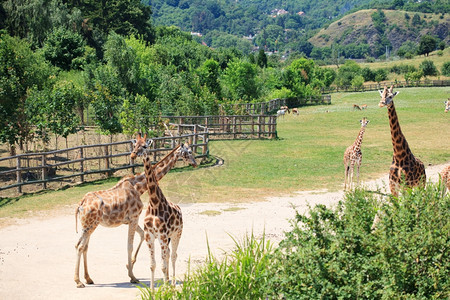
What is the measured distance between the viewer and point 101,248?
11688mm

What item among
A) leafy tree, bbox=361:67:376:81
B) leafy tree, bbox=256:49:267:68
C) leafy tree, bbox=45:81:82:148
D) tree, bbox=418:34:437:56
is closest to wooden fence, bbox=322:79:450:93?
leafy tree, bbox=256:49:267:68

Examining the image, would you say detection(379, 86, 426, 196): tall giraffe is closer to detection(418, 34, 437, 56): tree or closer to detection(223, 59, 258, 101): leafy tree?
detection(223, 59, 258, 101): leafy tree

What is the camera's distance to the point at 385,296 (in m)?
6.71

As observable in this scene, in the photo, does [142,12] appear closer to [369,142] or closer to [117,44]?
[117,44]

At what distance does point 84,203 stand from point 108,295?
1853 millimetres

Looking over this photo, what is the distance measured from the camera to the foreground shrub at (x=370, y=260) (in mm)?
7051

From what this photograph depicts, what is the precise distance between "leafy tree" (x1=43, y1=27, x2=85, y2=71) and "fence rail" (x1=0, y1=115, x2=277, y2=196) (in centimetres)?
2217

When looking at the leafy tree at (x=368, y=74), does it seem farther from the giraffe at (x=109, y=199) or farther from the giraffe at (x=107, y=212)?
the giraffe at (x=107, y=212)

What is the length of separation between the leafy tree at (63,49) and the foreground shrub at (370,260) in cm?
4448

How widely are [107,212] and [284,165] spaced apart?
13247 millimetres

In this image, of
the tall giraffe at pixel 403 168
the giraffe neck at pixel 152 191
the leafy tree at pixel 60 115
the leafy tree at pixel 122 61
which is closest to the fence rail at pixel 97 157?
the leafy tree at pixel 60 115

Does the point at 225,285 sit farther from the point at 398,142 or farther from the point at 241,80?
the point at 241,80

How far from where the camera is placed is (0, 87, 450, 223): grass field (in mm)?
16828

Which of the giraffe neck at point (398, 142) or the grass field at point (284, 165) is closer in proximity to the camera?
the giraffe neck at point (398, 142)
